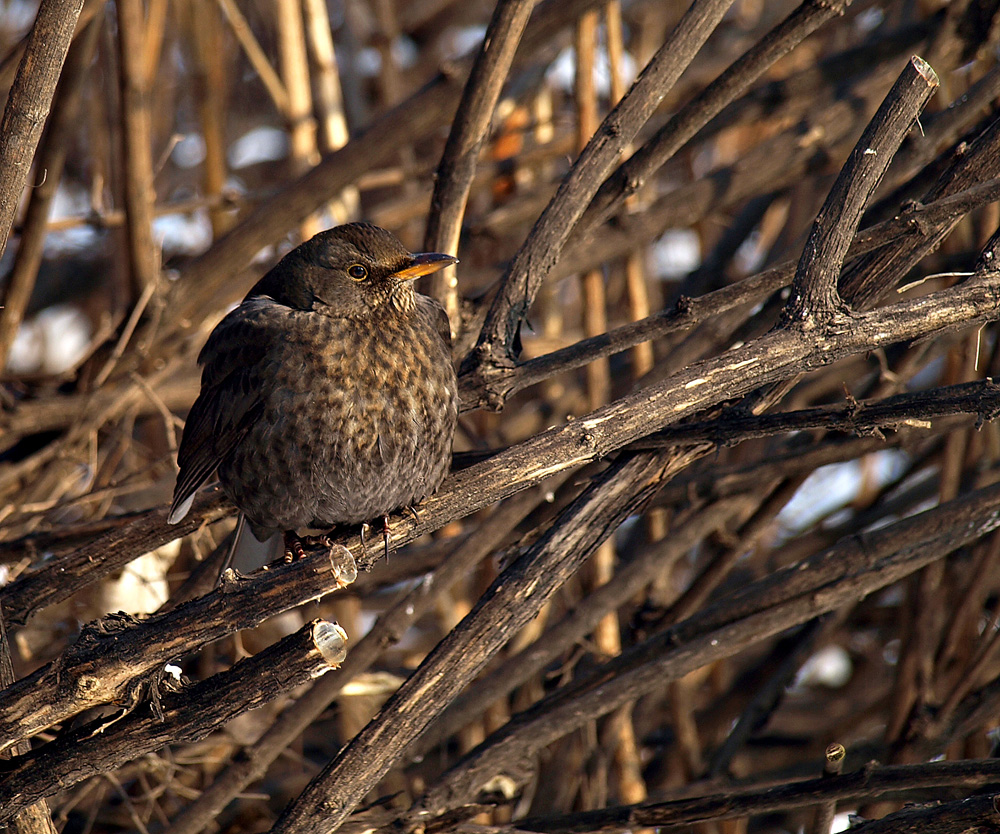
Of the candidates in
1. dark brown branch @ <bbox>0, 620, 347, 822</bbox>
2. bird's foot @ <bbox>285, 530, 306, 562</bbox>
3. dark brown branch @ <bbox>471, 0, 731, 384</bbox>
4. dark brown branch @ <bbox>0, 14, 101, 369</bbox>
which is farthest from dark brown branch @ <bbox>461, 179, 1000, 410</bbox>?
dark brown branch @ <bbox>0, 14, 101, 369</bbox>

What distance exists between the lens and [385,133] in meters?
3.75

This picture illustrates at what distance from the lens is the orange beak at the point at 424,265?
9.07ft

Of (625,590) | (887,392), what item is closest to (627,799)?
(625,590)

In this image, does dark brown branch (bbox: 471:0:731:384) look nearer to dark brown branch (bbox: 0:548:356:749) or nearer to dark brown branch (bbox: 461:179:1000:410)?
dark brown branch (bbox: 461:179:1000:410)

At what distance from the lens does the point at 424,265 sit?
2.80 meters

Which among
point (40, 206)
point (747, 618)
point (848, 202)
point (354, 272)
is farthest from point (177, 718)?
point (40, 206)

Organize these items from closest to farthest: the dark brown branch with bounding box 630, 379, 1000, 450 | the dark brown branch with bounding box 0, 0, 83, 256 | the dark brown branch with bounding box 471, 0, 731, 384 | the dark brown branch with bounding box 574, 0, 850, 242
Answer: the dark brown branch with bounding box 0, 0, 83, 256
the dark brown branch with bounding box 630, 379, 1000, 450
the dark brown branch with bounding box 471, 0, 731, 384
the dark brown branch with bounding box 574, 0, 850, 242

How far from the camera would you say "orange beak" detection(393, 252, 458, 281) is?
2.77 meters

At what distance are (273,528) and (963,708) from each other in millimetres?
2307

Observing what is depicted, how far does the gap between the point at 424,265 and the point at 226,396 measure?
2.05 ft

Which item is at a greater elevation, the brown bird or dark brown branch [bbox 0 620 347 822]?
the brown bird

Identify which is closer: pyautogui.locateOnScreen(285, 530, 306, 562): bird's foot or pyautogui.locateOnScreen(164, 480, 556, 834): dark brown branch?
pyautogui.locateOnScreen(285, 530, 306, 562): bird's foot

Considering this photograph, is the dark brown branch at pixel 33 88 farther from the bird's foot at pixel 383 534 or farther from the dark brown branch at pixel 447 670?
the dark brown branch at pixel 447 670

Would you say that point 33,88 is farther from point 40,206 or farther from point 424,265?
point 40,206
